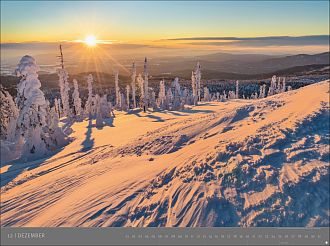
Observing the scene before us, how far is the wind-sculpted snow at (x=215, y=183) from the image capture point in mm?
5562

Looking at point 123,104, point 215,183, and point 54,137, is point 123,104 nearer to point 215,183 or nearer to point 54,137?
point 54,137

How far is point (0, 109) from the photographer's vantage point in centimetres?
2747

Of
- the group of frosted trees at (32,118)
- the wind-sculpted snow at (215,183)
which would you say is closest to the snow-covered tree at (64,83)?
the group of frosted trees at (32,118)

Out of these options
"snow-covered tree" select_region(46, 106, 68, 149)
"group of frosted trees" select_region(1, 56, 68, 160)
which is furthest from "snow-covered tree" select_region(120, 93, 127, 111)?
"group of frosted trees" select_region(1, 56, 68, 160)

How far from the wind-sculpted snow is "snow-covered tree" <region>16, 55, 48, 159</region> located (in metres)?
5.84

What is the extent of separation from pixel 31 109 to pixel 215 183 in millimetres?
12460

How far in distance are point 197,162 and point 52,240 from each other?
142 inches

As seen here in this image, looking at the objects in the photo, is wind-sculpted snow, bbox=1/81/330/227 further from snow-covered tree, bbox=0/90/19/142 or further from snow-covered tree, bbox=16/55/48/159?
snow-covered tree, bbox=0/90/19/142

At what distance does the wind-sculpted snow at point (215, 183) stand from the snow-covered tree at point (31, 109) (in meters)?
5.84

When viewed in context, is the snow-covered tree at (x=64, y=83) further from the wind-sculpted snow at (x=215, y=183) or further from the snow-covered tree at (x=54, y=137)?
the wind-sculpted snow at (x=215, y=183)

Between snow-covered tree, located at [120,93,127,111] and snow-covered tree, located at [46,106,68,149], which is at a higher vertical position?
snow-covered tree, located at [46,106,68,149]

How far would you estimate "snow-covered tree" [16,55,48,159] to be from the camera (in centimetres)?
1494

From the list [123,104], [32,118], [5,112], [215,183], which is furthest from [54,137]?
[123,104]


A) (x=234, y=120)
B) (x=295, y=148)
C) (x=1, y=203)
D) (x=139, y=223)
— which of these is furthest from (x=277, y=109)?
(x=1, y=203)
